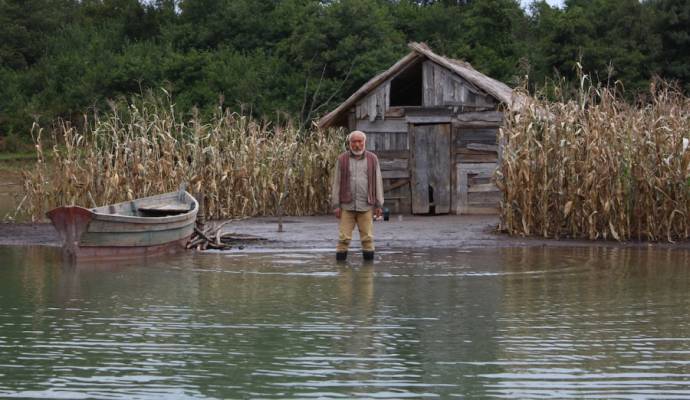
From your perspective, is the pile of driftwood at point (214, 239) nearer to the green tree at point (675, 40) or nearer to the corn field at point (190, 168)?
the corn field at point (190, 168)

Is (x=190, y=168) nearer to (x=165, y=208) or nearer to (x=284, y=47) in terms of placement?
(x=165, y=208)

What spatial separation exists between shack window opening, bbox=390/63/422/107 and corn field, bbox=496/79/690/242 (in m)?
5.97

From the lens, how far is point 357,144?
1523 centimetres

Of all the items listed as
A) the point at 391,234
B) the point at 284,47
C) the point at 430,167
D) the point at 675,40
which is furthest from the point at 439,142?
the point at 284,47

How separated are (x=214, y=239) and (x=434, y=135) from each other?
7.37 m

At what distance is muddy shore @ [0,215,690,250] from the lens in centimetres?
1814

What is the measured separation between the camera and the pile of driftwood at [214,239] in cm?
1789

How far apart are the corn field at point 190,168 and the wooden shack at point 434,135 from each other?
1259 mm

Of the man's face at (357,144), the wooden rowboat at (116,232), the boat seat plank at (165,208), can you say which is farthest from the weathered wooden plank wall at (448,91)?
the man's face at (357,144)

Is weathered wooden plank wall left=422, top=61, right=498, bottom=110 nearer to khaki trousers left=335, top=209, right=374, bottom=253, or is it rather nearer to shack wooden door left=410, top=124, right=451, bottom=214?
shack wooden door left=410, top=124, right=451, bottom=214

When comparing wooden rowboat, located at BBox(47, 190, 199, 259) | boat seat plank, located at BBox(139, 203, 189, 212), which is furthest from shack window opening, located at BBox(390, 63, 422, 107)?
wooden rowboat, located at BBox(47, 190, 199, 259)

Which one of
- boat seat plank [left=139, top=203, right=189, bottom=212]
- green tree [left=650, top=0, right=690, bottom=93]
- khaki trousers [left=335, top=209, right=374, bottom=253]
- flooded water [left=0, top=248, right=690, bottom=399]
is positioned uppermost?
green tree [left=650, top=0, right=690, bottom=93]

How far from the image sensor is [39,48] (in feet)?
153

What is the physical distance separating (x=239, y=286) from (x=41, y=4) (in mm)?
36689
